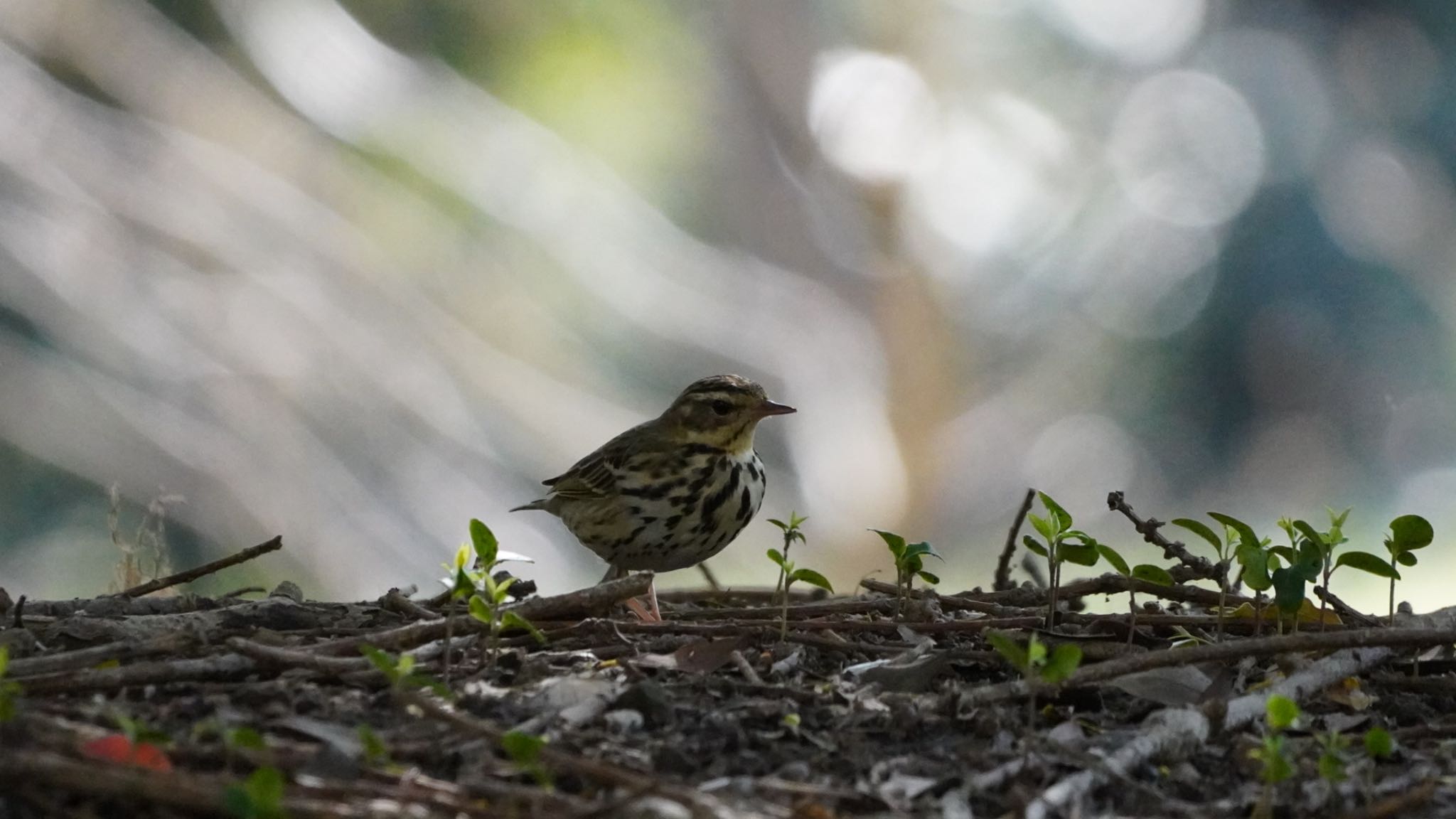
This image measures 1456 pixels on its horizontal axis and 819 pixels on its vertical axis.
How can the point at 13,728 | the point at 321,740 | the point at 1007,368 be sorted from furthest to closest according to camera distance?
the point at 1007,368 < the point at 321,740 < the point at 13,728

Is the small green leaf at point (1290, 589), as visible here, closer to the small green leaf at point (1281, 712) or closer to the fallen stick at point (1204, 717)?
the fallen stick at point (1204, 717)

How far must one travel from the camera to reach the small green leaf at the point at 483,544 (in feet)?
9.78

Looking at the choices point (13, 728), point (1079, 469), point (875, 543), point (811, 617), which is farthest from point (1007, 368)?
point (13, 728)

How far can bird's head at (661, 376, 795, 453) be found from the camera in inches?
211

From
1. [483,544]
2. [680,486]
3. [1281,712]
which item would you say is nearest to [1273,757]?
[1281,712]

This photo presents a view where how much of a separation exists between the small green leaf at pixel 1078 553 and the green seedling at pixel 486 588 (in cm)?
118

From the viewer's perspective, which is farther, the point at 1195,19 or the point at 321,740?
the point at 1195,19

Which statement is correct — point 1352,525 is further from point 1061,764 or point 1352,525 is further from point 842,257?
point 1061,764

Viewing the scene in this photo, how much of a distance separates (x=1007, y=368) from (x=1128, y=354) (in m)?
1.04

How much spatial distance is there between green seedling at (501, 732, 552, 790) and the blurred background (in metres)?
6.73

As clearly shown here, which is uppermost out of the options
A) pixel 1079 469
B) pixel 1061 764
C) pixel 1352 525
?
pixel 1079 469

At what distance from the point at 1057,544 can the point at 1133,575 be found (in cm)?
36

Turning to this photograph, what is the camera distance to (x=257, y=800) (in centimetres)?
186

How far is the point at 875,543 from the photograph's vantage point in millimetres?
10727
